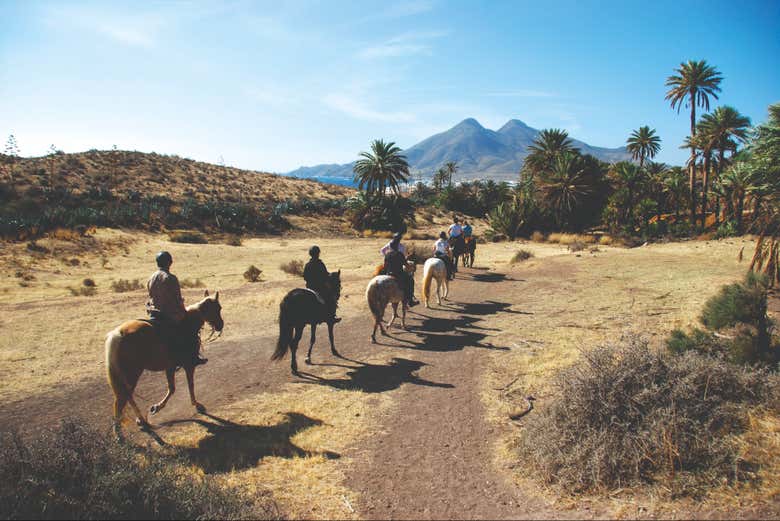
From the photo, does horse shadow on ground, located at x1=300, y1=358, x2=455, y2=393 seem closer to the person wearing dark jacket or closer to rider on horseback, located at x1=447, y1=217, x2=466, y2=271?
the person wearing dark jacket

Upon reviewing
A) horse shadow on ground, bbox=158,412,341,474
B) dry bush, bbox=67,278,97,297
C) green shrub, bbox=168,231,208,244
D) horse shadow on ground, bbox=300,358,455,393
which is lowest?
horse shadow on ground, bbox=158,412,341,474

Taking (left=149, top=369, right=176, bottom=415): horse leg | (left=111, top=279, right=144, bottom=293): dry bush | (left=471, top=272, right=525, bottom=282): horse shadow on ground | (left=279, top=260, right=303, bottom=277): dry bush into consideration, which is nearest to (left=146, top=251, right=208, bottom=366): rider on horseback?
(left=149, top=369, right=176, bottom=415): horse leg

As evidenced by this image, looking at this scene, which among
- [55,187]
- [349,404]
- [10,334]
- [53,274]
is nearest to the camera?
[349,404]

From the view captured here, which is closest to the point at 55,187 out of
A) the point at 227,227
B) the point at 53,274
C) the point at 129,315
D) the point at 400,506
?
the point at 227,227

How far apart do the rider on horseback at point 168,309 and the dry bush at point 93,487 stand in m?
2.48

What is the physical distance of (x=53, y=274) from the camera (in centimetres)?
2138

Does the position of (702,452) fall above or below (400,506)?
above

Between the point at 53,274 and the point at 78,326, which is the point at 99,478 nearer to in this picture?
the point at 78,326

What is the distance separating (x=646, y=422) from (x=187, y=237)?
3478 cm

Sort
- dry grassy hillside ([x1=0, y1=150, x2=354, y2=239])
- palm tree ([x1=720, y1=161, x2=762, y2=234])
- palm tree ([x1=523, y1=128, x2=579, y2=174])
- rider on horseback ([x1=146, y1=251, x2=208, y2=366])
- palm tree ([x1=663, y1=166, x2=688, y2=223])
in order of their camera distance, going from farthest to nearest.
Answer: palm tree ([x1=523, y1=128, x2=579, y2=174])
palm tree ([x1=663, y1=166, x2=688, y2=223])
dry grassy hillside ([x1=0, y1=150, x2=354, y2=239])
palm tree ([x1=720, y1=161, x2=762, y2=234])
rider on horseback ([x1=146, y1=251, x2=208, y2=366])

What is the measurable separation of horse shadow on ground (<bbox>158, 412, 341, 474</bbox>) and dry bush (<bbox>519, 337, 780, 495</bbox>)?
9.91 ft

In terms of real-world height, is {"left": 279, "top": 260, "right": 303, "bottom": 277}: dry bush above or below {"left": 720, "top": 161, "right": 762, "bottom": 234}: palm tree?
below

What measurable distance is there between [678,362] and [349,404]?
5083 mm

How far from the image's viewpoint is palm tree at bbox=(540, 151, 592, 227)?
126ft
